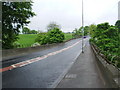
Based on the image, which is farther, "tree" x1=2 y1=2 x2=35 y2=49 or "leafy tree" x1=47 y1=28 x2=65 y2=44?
"leafy tree" x1=47 y1=28 x2=65 y2=44

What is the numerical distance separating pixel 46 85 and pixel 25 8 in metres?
16.3

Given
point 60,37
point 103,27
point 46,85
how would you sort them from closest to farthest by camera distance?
point 46,85, point 103,27, point 60,37

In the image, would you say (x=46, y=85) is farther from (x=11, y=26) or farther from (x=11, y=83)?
(x=11, y=26)

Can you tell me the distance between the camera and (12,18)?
2030 centimetres

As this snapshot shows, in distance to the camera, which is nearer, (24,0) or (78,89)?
(78,89)

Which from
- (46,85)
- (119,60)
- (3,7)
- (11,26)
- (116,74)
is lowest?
(46,85)

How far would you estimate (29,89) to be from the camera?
6.18 m

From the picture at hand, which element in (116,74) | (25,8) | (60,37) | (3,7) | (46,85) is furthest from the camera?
(60,37)

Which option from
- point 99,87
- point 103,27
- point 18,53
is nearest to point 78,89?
point 99,87

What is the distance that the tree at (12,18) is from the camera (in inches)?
770

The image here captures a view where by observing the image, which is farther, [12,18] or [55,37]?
[55,37]

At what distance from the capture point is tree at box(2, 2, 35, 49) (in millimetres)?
19562

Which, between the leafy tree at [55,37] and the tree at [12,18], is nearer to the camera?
the tree at [12,18]

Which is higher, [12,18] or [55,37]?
[12,18]
